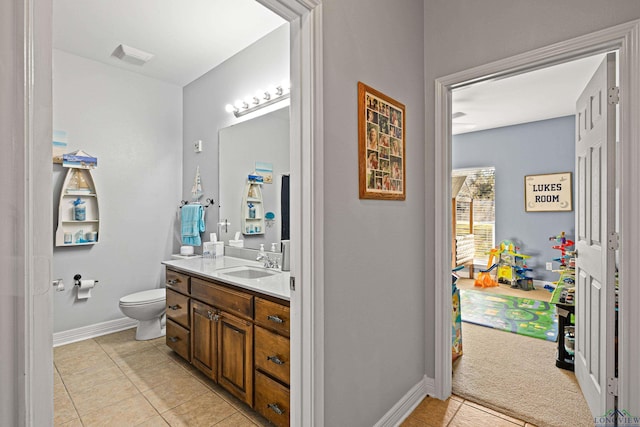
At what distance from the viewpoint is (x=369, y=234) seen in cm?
172

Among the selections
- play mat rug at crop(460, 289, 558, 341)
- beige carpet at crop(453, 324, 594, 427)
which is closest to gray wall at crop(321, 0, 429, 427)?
beige carpet at crop(453, 324, 594, 427)

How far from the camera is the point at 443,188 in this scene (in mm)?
2109

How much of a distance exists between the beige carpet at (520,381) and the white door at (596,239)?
124mm

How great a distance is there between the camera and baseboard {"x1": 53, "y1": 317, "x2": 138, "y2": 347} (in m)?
3.07

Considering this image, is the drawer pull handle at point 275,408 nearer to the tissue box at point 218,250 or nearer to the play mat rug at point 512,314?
the tissue box at point 218,250

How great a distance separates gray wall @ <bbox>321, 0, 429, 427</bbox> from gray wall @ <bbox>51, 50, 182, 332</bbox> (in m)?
2.88

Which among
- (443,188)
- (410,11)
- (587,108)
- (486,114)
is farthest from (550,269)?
(410,11)

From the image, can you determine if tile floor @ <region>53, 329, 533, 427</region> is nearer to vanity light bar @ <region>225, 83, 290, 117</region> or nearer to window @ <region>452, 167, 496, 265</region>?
vanity light bar @ <region>225, 83, 290, 117</region>

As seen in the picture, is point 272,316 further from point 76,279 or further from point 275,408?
point 76,279

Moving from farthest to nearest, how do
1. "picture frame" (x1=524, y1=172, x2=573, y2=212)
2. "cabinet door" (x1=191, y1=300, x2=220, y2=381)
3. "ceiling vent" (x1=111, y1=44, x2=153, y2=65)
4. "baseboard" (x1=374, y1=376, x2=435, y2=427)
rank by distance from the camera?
"picture frame" (x1=524, y1=172, x2=573, y2=212)
"ceiling vent" (x1=111, y1=44, x2=153, y2=65)
"cabinet door" (x1=191, y1=300, x2=220, y2=381)
"baseboard" (x1=374, y1=376, x2=435, y2=427)

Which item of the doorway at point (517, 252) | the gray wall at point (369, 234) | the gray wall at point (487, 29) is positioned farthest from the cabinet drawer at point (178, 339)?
the doorway at point (517, 252)

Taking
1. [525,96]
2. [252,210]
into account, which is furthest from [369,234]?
[525,96]

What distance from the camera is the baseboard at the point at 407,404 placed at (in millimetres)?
1817

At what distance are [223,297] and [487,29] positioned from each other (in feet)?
7.56
